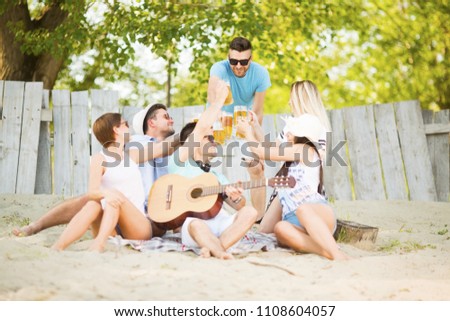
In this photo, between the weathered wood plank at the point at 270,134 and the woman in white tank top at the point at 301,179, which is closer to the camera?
the woman in white tank top at the point at 301,179

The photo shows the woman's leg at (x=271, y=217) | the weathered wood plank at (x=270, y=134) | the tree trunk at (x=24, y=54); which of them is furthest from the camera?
the tree trunk at (x=24, y=54)

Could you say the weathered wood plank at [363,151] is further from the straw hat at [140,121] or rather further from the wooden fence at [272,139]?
the straw hat at [140,121]

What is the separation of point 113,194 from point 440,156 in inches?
183

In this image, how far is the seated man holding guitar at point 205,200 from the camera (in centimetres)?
438

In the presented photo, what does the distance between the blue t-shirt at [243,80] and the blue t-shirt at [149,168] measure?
112 centimetres

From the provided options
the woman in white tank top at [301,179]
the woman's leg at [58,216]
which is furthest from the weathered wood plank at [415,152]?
the woman's leg at [58,216]

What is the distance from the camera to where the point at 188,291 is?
350 cm

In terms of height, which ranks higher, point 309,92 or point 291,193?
point 309,92

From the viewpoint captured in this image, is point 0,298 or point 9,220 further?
point 9,220

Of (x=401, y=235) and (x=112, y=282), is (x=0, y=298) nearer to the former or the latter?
(x=112, y=282)

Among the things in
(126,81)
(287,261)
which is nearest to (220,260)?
(287,261)
